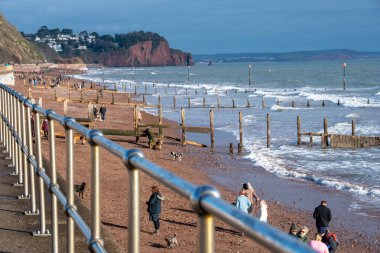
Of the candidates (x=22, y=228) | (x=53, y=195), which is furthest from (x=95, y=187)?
(x=22, y=228)

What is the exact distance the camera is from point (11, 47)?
499 ft

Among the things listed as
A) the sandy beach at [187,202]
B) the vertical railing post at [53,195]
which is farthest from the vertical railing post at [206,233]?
Result: the sandy beach at [187,202]

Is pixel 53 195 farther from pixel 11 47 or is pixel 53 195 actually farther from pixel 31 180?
pixel 11 47

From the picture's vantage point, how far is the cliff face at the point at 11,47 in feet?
471

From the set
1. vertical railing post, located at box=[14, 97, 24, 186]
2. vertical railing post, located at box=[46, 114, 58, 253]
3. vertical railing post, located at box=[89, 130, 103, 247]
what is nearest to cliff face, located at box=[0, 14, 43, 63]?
vertical railing post, located at box=[14, 97, 24, 186]

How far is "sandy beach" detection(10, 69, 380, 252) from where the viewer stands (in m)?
11.2

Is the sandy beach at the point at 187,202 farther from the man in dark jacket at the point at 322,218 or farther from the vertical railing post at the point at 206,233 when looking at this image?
the vertical railing post at the point at 206,233

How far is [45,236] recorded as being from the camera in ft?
16.4

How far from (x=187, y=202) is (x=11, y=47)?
150 metres

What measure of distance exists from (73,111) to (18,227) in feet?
137

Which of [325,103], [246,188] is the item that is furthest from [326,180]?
[325,103]

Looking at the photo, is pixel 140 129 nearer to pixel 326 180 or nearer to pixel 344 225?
pixel 326 180

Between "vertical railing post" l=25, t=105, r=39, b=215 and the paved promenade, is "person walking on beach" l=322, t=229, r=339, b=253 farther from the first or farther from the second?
"vertical railing post" l=25, t=105, r=39, b=215

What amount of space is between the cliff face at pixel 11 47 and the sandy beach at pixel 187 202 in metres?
119
